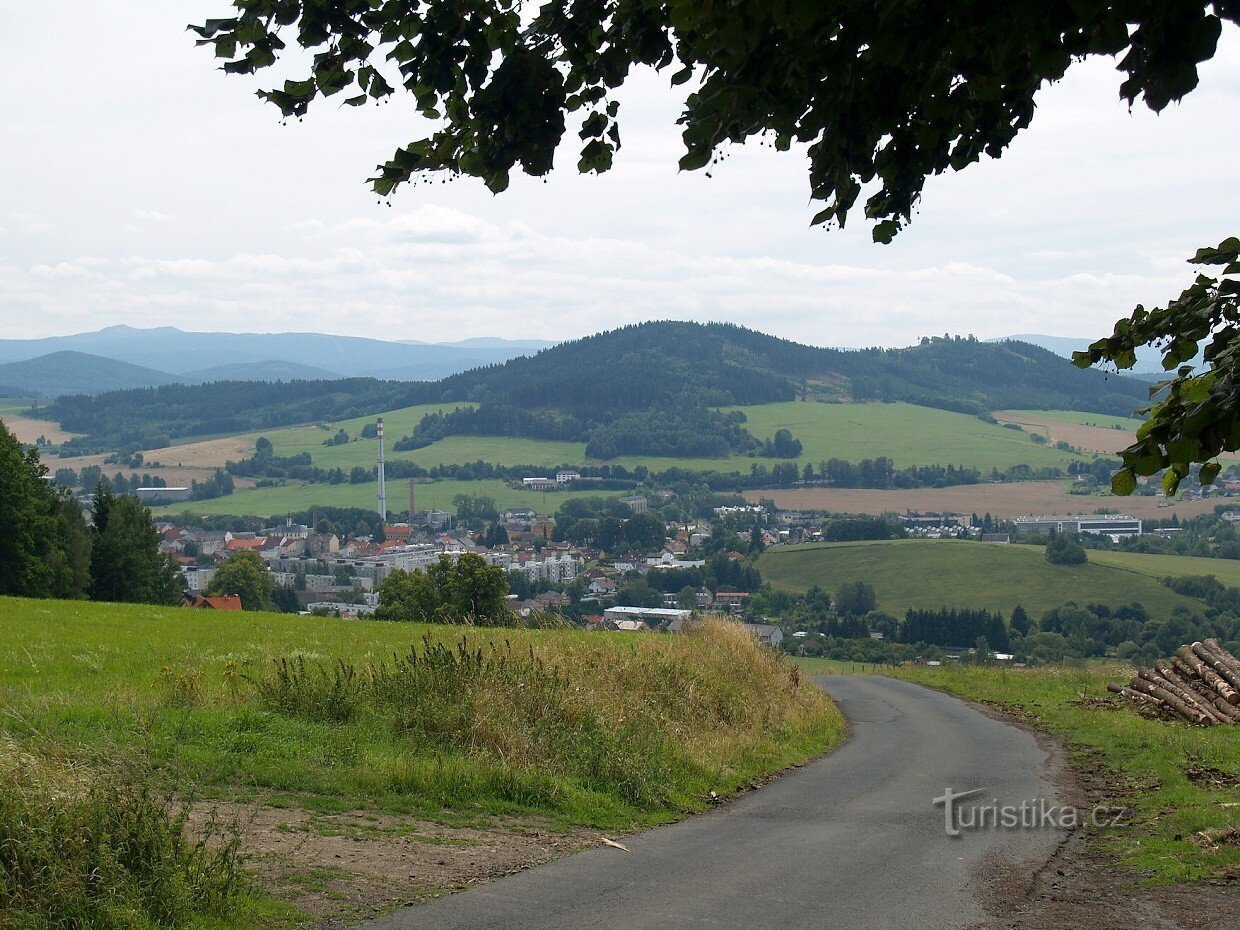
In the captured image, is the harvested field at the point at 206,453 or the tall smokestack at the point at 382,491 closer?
the tall smokestack at the point at 382,491

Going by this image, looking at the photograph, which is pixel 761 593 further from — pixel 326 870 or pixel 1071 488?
pixel 326 870

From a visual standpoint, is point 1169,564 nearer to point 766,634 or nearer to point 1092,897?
point 766,634

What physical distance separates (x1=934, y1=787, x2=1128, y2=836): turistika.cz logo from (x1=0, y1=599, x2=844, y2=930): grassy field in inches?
98.8

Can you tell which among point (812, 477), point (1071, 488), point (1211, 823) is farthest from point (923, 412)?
point (1211, 823)

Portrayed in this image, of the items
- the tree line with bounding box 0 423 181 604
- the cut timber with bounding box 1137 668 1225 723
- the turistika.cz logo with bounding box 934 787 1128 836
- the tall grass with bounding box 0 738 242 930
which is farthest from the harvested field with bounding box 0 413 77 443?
the tall grass with bounding box 0 738 242 930

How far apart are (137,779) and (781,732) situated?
11.2 metres

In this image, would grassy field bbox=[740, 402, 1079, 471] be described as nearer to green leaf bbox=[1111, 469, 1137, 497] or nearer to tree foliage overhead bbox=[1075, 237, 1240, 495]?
tree foliage overhead bbox=[1075, 237, 1240, 495]

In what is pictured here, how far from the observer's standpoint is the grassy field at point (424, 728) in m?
9.62

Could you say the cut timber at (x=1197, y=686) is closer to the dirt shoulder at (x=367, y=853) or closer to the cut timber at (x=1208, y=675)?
the cut timber at (x=1208, y=675)

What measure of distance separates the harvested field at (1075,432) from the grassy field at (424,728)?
447 feet

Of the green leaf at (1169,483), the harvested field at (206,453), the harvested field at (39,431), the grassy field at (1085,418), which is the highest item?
the grassy field at (1085,418)

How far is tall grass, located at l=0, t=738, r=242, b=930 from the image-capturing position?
5785mm

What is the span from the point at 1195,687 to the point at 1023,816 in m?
10.4

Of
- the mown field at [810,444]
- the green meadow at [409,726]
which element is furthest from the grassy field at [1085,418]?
the green meadow at [409,726]
